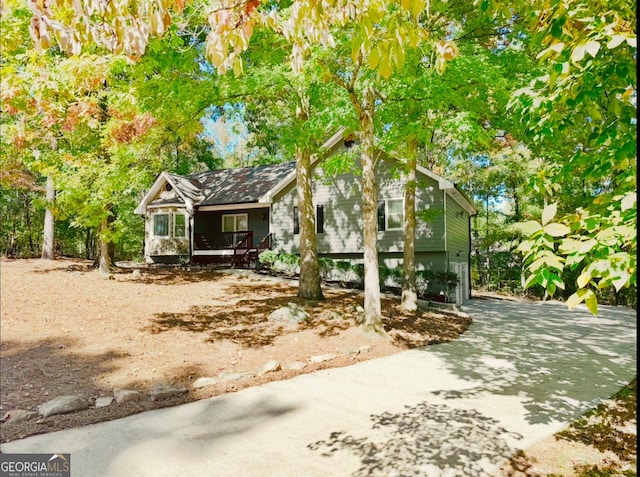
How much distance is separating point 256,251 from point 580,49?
2099cm

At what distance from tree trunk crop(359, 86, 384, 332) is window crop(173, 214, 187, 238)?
1716 cm

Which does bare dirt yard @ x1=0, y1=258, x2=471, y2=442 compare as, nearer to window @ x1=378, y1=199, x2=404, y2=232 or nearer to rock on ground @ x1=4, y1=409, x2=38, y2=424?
rock on ground @ x1=4, y1=409, x2=38, y2=424

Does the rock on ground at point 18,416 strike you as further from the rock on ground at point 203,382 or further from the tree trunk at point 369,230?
the tree trunk at point 369,230

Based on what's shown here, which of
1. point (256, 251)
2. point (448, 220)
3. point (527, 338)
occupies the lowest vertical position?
point (527, 338)

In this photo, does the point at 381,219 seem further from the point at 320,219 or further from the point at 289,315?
the point at 289,315

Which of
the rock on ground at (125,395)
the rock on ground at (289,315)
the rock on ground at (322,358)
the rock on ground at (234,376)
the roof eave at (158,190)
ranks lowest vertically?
the rock on ground at (322,358)

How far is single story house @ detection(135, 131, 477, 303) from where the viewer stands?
64.3 ft

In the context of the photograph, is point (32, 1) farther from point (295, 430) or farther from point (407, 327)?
point (407, 327)

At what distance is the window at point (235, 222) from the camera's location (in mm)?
25244

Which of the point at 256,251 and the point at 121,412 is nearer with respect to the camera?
the point at 121,412

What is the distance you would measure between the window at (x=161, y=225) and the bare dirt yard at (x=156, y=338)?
345 inches

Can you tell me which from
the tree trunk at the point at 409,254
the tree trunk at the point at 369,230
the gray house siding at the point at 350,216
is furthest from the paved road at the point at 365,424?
the gray house siding at the point at 350,216

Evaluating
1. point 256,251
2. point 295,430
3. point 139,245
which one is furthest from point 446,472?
point 139,245

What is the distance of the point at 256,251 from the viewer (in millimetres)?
22547
